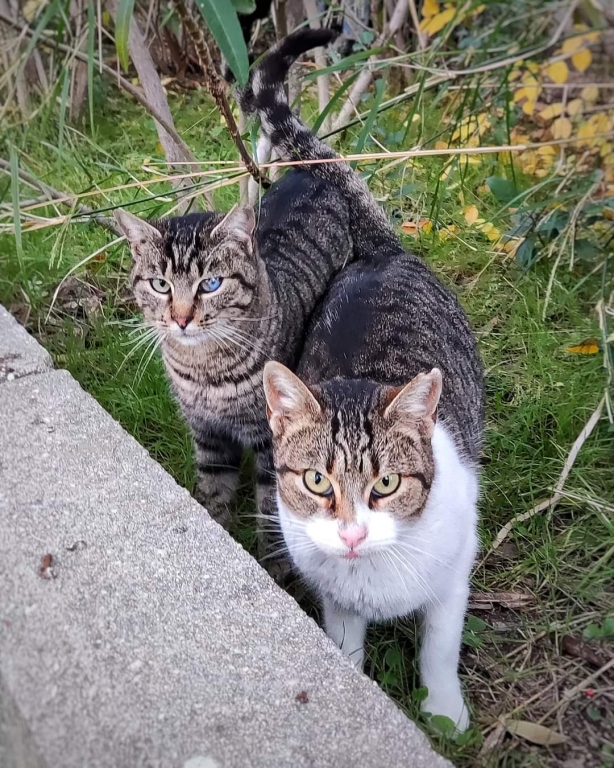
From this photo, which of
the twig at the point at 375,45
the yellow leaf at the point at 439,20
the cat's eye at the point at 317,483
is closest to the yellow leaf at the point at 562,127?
the yellow leaf at the point at 439,20

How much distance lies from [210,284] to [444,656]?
119 cm

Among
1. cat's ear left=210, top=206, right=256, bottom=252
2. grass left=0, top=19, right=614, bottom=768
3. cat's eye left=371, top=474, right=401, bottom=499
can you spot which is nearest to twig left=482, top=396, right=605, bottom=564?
grass left=0, top=19, right=614, bottom=768

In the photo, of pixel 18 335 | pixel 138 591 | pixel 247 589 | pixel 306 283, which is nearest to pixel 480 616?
pixel 247 589

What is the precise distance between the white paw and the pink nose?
448mm

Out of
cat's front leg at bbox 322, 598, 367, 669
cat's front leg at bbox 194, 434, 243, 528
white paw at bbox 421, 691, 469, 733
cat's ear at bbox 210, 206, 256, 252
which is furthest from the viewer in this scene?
cat's front leg at bbox 194, 434, 243, 528

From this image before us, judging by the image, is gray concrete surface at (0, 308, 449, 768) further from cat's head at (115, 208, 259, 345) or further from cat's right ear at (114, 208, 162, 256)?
cat's right ear at (114, 208, 162, 256)

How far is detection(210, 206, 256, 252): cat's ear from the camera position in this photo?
1971 millimetres

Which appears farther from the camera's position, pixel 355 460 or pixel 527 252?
pixel 527 252

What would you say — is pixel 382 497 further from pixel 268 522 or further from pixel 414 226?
pixel 414 226

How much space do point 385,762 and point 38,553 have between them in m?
0.82

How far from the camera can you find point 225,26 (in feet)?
4.20

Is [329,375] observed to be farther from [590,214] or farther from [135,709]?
[135,709]

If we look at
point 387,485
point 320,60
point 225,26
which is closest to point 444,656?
point 387,485

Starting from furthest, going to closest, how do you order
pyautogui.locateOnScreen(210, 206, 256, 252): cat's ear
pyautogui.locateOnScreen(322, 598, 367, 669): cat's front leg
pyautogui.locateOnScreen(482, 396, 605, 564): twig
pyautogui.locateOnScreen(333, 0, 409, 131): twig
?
pyautogui.locateOnScreen(333, 0, 409, 131): twig
pyautogui.locateOnScreen(210, 206, 256, 252): cat's ear
pyautogui.locateOnScreen(482, 396, 605, 564): twig
pyautogui.locateOnScreen(322, 598, 367, 669): cat's front leg
